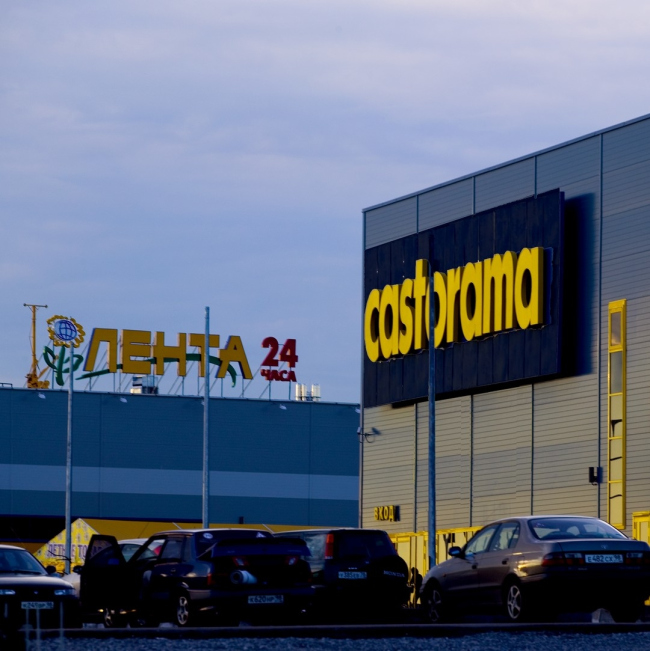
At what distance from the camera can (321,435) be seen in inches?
2822

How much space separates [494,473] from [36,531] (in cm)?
3233

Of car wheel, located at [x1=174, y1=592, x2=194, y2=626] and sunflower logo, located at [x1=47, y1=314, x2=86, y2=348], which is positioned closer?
car wheel, located at [x1=174, y1=592, x2=194, y2=626]

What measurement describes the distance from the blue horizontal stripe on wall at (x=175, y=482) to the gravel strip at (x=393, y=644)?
5022cm

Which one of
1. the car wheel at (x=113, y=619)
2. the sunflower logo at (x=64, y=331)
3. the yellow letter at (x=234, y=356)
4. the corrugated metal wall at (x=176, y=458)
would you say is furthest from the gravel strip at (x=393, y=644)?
the yellow letter at (x=234, y=356)

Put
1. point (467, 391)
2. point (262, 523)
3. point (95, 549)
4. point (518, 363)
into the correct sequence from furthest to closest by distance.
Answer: point (262, 523)
point (467, 391)
point (518, 363)
point (95, 549)

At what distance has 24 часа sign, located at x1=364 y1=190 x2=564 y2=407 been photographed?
35750 mm

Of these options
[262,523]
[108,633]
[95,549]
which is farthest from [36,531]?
[108,633]

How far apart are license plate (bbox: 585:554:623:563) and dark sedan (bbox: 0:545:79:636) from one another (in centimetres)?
639

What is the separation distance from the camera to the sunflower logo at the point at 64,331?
205 ft

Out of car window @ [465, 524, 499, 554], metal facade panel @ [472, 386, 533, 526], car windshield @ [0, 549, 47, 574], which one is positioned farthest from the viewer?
metal facade panel @ [472, 386, 533, 526]

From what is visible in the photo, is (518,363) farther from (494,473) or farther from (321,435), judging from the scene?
(321,435)

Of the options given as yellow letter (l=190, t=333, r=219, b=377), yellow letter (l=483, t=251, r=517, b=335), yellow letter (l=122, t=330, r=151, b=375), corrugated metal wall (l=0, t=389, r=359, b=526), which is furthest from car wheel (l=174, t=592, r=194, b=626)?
yellow letter (l=190, t=333, r=219, b=377)

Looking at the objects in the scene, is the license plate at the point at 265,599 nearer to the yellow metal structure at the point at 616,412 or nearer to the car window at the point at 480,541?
the car window at the point at 480,541

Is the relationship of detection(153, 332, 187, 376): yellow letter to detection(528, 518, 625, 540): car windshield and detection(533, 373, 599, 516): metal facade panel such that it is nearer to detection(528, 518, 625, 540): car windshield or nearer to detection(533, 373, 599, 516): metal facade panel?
detection(533, 373, 599, 516): metal facade panel
